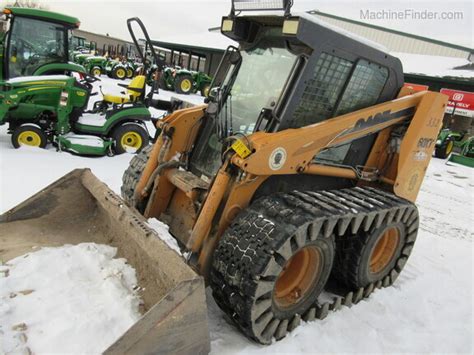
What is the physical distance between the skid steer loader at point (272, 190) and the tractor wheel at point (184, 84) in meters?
17.2

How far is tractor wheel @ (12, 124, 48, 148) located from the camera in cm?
675

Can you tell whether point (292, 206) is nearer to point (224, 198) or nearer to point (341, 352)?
point (224, 198)

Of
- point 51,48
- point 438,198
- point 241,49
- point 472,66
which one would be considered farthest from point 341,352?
point 472,66

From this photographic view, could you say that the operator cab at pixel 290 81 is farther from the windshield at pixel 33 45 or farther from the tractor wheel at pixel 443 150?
the tractor wheel at pixel 443 150

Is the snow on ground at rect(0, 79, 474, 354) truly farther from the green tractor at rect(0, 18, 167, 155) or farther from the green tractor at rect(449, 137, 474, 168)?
the green tractor at rect(449, 137, 474, 168)

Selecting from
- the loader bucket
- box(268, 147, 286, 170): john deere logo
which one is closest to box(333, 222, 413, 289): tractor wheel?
box(268, 147, 286, 170): john deere logo

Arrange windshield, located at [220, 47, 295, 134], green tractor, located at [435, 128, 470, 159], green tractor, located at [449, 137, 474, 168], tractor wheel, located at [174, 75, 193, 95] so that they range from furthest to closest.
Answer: tractor wheel, located at [174, 75, 193, 95], green tractor, located at [435, 128, 470, 159], green tractor, located at [449, 137, 474, 168], windshield, located at [220, 47, 295, 134]

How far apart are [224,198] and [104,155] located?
4.90 m

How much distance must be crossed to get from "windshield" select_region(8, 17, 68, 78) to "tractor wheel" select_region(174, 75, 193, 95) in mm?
12846

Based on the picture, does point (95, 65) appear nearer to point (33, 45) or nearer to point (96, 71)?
point (96, 71)

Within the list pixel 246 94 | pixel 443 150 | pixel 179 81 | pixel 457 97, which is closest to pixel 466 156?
pixel 443 150

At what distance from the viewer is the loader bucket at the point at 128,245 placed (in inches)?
82.4

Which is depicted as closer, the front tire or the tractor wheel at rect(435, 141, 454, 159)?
the tractor wheel at rect(435, 141, 454, 159)

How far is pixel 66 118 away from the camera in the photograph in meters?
7.05
